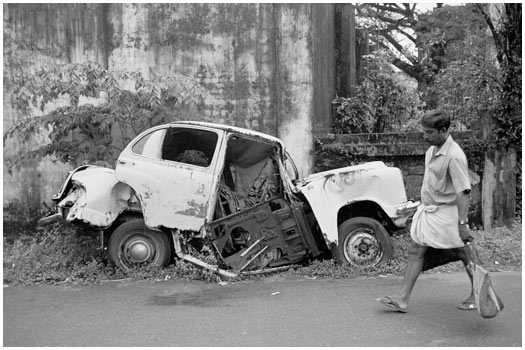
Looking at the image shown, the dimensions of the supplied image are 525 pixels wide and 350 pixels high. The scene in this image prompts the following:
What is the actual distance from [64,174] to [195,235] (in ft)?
Answer: 11.7

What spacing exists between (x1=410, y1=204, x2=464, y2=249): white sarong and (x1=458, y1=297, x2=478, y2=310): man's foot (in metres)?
0.68

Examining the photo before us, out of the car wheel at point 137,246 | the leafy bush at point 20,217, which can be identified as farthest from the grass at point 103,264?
the leafy bush at point 20,217

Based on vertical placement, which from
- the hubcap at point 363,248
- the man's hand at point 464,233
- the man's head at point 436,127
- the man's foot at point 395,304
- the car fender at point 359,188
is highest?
the man's head at point 436,127

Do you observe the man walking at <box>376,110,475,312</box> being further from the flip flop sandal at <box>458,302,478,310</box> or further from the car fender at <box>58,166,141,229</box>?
the car fender at <box>58,166,141,229</box>

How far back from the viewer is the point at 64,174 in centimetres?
943

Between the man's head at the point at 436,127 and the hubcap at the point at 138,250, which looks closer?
the man's head at the point at 436,127

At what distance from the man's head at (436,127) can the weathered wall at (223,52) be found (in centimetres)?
449

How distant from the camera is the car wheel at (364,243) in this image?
279 inches

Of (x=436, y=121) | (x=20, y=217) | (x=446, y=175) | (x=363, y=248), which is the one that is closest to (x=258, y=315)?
(x=446, y=175)

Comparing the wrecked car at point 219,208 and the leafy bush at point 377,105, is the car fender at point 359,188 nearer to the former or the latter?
the wrecked car at point 219,208

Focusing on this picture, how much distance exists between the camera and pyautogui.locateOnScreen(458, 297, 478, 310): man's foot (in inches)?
210

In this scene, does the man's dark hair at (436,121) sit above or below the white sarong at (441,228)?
above

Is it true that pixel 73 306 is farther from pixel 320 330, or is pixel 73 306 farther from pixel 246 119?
pixel 246 119

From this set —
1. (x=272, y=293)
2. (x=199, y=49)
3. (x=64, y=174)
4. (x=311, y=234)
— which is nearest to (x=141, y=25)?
(x=199, y=49)
